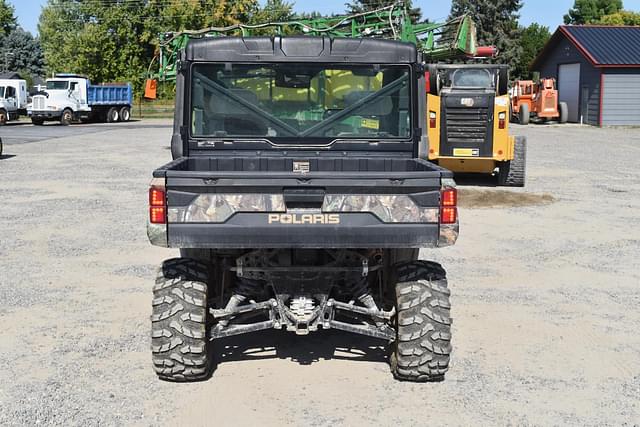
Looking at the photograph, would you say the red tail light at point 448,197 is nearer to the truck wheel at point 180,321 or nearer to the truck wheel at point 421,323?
the truck wheel at point 421,323

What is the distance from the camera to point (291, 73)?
21.4 ft

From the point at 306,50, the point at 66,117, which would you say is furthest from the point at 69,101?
the point at 306,50

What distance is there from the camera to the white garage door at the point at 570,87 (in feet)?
148

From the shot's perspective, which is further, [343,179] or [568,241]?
[568,241]

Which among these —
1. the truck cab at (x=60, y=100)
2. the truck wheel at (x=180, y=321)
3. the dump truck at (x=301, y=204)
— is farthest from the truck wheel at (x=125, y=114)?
the truck wheel at (x=180, y=321)

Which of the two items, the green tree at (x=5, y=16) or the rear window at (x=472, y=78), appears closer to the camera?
the rear window at (x=472, y=78)

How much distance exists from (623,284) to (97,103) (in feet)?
131

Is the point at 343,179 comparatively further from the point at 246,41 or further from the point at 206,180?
the point at 246,41

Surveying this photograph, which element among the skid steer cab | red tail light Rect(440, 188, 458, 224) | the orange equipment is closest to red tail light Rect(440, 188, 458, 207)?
red tail light Rect(440, 188, 458, 224)

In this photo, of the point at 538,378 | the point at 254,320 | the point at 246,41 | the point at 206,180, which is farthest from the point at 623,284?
the point at 206,180

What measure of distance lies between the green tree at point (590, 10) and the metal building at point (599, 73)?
5106 cm

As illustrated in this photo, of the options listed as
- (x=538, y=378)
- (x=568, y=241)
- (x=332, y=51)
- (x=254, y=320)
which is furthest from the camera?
(x=568, y=241)

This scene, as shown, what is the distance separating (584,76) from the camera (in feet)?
144

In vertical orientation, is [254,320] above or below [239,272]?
below
